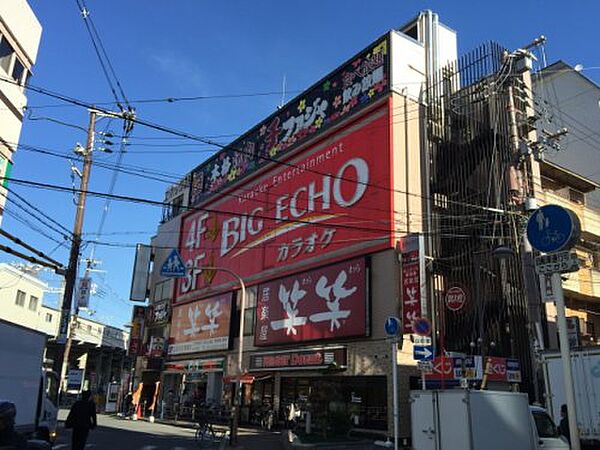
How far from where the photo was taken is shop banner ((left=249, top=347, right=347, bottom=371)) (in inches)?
920

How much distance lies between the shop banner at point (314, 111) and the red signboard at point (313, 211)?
105 cm

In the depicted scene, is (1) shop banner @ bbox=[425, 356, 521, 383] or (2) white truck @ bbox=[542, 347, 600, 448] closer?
(2) white truck @ bbox=[542, 347, 600, 448]

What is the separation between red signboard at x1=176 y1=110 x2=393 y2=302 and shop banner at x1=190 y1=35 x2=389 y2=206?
41.4 inches

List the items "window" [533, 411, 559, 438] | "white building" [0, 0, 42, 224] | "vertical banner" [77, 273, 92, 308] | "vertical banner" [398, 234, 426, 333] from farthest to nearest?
"vertical banner" [77, 273, 92, 308] < "vertical banner" [398, 234, 426, 333] < "white building" [0, 0, 42, 224] < "window" [533, 411, 559, 438]

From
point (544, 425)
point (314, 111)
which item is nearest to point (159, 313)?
point (314, 111)

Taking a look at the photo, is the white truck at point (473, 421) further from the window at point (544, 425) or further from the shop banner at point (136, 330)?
the shop banner at point (136, 330)

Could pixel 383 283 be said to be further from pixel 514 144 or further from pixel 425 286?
pixel 514 144

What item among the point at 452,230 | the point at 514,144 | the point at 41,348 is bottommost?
the point at 41,348

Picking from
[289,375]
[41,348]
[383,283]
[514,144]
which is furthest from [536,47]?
[41,348]

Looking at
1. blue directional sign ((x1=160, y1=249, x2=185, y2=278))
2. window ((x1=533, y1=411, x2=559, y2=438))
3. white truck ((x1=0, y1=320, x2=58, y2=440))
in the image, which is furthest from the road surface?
window ((x1=533, y1=411, x2=559, y2=438))


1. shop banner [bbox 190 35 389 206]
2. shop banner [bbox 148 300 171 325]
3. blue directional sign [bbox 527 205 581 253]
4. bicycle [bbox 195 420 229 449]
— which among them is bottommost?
bicycle [bbox 195 420 229 449]

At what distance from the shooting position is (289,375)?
2725cm

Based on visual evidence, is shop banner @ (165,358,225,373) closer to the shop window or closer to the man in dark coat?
the shop window

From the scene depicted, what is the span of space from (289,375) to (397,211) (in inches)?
395
